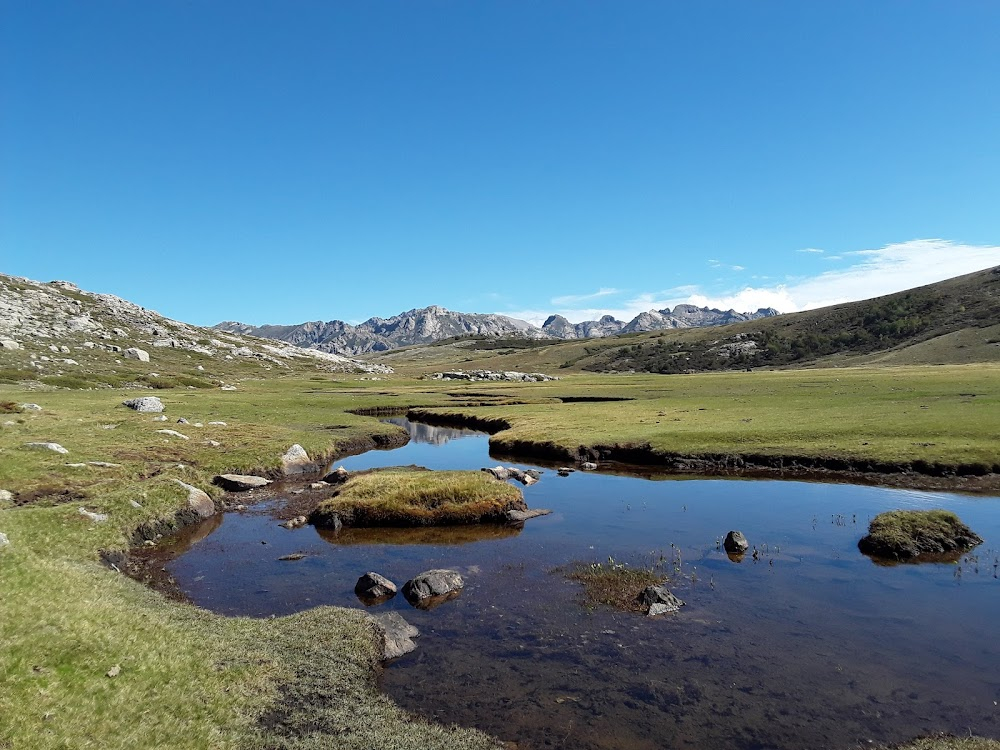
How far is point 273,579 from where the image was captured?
82.7 ft

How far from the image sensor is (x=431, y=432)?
79.1m

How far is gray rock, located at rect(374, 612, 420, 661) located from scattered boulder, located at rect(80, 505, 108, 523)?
18047mm

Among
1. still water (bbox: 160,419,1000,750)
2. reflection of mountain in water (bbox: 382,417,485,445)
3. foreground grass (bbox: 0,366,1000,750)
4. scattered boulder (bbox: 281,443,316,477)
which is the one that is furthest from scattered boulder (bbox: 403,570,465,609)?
reflection of mountain in water (bbox: 382,417,485,445)

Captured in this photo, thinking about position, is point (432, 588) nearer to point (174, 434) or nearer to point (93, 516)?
point (93, 516)

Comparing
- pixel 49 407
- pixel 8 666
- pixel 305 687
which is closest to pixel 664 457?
pixel 305 687

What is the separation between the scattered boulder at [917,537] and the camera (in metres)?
27.3

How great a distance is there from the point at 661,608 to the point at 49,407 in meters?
74.4

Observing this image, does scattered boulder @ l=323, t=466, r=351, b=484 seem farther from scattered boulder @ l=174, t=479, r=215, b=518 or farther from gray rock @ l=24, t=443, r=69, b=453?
gray rock @ l=24, t=443, r=69, b=453

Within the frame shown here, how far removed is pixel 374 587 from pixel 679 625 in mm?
12162

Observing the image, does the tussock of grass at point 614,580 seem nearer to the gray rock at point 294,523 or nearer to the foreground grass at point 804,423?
the gray rock at point 294,523

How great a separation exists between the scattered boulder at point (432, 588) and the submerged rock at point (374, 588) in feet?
2.17

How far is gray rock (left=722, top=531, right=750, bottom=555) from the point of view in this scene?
2827 cm

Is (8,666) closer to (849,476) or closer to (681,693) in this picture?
(681,693)

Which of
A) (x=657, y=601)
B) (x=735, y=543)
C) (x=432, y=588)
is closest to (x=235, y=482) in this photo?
(x=432, y=588)
